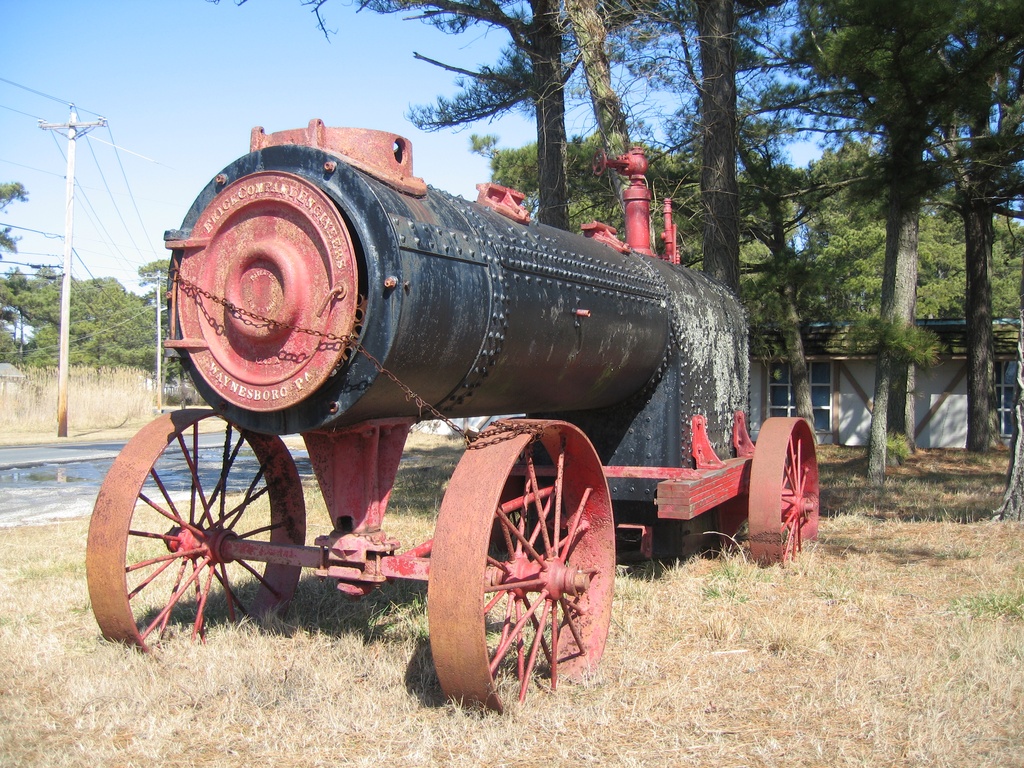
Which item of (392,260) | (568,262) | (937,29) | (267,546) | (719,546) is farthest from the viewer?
(937,29)

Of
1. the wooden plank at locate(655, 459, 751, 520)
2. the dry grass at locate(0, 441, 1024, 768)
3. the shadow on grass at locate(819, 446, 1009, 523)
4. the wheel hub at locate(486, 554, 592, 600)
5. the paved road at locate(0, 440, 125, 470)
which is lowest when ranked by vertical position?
the dry grass at locate(0, 441, 1024, 768)

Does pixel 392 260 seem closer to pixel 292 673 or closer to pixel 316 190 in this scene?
pixel 316 190

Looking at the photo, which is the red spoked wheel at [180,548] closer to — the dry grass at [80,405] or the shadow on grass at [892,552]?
the shadow on grass at [892,552]

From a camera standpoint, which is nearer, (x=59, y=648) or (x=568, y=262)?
(x=59, y=648)

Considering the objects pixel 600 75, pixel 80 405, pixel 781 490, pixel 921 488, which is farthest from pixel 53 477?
pixel 80 405

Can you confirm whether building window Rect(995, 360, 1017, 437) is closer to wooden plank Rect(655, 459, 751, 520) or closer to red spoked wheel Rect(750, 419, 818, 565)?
red spoked wheel Rect(750, 419, 818, 565)

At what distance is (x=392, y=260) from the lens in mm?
3381

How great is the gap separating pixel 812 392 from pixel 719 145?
9633 millimetres

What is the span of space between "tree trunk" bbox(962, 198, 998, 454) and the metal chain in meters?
12.5

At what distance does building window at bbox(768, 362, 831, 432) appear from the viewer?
17630 mm

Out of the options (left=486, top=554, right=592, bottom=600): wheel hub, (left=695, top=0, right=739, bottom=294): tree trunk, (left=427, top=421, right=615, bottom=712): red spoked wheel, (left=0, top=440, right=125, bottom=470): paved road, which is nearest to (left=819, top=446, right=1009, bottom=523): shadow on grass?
(left=695, top=0, right=739, bottom=294): tree trunk

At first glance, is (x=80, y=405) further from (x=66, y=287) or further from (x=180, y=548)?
(x=180, y=548)

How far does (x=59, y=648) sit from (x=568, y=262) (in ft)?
9.68

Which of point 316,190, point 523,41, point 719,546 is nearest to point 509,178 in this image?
point 523,41
